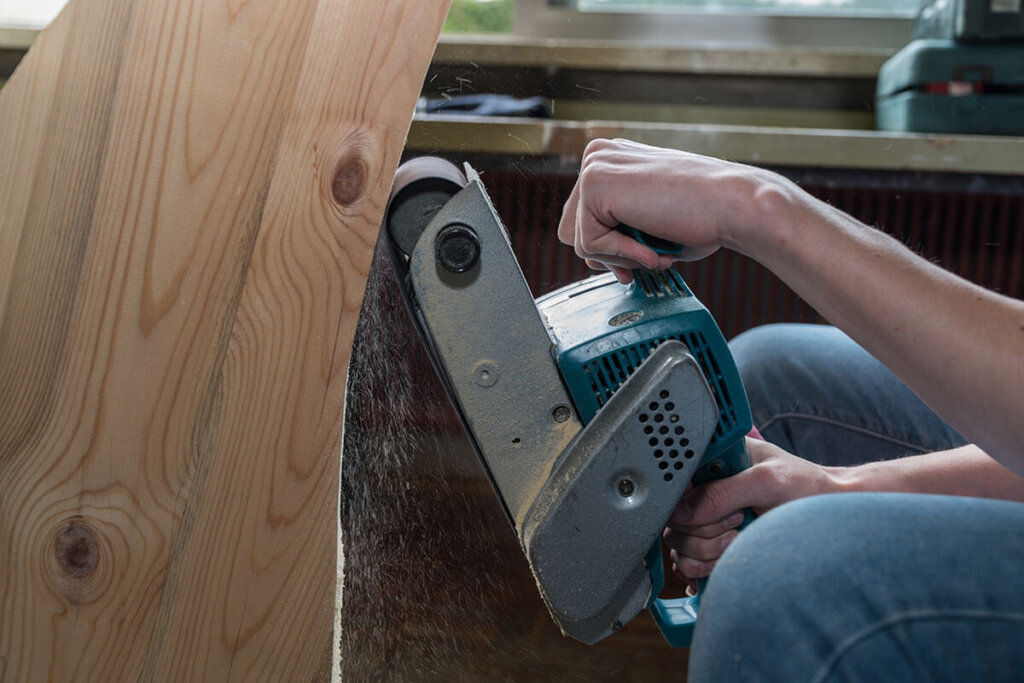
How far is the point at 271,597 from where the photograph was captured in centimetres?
56

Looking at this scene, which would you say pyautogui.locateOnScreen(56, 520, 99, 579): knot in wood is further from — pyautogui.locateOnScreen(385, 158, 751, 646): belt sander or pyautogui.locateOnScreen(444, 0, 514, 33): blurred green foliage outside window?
pyautogui.locateOnScreen(444, 0, 514, 33): blurred green foliage outside window

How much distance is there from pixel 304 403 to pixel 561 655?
0.31m

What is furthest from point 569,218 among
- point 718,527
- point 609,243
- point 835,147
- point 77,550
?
point 835,147

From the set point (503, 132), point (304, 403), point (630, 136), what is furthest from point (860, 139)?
point (304, 403)

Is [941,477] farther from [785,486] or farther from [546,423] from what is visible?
[546,423]

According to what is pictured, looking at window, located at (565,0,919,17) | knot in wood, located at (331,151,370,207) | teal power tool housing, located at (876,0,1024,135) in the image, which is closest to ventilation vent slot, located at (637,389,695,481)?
knot in wood, located at (331,151,370,207)

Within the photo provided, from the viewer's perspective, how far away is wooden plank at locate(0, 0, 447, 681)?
1.74 feet

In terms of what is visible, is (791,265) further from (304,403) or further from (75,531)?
(75,531)

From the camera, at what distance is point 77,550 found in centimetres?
55

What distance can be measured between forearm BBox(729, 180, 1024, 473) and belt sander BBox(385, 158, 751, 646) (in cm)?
8

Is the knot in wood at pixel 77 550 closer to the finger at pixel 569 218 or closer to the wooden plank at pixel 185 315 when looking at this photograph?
the wooden plank at pixel 185 315

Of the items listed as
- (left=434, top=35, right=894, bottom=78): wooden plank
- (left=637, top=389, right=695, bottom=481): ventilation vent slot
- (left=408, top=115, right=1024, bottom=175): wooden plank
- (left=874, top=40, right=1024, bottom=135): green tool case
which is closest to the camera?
(left=637, top=389, right=695, bottom=481): ventilation vent slot

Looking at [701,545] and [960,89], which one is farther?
[960,89]

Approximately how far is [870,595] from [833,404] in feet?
1.70
